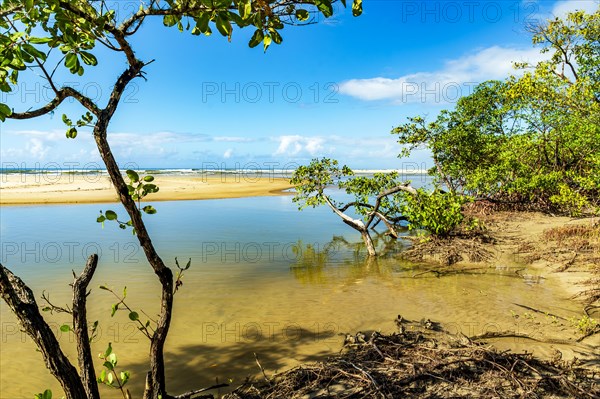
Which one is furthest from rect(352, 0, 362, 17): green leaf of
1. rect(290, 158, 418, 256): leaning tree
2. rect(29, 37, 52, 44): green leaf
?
rect(290, 158, 418, 256): leaning tree

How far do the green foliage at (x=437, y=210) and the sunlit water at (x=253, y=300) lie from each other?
5.42 feet

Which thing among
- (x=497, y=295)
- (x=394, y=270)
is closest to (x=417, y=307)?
(x=497, y=295)

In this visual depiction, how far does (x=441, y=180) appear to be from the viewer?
18.3m

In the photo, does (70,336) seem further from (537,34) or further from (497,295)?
(537,34)

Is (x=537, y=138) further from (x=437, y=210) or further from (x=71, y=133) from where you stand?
(x=71, y=133)

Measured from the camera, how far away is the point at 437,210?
11.1 meters

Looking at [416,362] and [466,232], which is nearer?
[416,362]

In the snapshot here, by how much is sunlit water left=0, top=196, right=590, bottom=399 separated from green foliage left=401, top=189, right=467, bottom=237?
1652 millimetres

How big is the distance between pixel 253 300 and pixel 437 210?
262 inches

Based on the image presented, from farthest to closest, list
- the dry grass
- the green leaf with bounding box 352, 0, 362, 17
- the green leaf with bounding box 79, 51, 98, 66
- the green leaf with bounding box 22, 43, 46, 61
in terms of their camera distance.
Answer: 1. the dry grass
2. the green leaf with bounding box 79, 51, 98, 66
3. the green leaf with bounding box 352, 0, 362, 17
4. the green leaf with bounding box 22, 43, 46, 61

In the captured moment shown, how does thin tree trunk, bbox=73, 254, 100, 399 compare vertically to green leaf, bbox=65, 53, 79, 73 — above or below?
below

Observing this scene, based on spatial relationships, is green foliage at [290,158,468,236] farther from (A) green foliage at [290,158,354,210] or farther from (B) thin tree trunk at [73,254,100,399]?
(B) thin tree trunk at [73,254,100,399]

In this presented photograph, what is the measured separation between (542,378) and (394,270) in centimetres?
631

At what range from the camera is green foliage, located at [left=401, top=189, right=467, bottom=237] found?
10.9m
